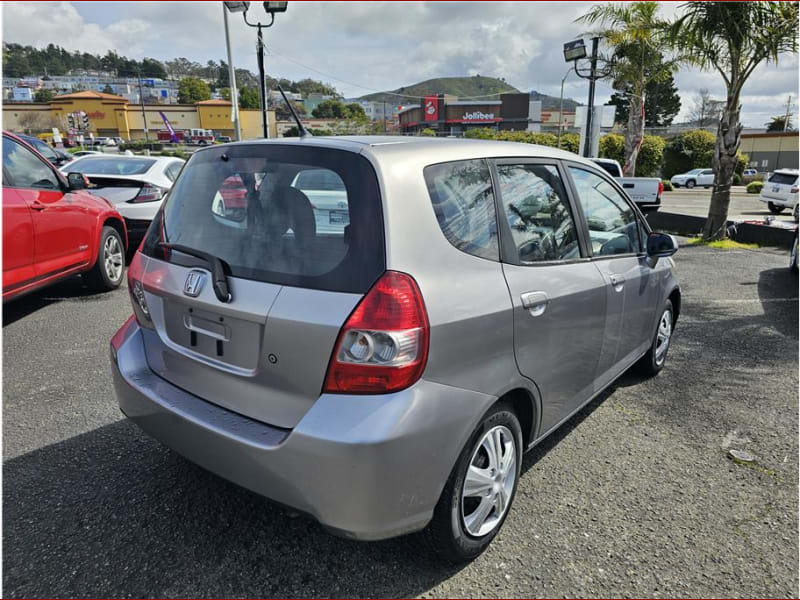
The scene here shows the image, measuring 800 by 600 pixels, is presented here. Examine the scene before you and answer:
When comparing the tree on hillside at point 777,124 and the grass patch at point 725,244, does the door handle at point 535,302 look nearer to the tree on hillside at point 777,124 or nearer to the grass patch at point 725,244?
the grass patch at point 725,244

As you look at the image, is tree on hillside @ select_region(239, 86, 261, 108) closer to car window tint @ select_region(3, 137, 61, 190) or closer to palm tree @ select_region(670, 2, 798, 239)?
palm tree @ select_region(670, 2, 798, 239)

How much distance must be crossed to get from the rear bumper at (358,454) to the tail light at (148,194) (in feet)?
21.5

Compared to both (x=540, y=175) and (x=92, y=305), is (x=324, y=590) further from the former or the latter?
(x=92, y=305)

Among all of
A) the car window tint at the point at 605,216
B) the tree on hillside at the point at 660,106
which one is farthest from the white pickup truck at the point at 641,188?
the tree on hillside at the point at 660,106

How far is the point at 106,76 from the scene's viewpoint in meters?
175

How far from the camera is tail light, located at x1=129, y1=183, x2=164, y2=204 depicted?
25.3 feet

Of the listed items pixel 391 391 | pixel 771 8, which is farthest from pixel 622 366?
pixel 771 8

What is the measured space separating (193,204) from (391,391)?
135 cm

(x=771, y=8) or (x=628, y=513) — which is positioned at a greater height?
(x=771, y=8)

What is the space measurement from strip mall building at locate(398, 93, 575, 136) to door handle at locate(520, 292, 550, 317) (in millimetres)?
93290

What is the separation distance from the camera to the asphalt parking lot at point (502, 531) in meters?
2.18

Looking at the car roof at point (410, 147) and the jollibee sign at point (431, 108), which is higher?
the jollibee sign at point (431, 108)

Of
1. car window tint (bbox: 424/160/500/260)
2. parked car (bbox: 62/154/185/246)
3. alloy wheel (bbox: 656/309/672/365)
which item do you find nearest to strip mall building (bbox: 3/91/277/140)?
parked car (bbox: 62/154/185/246)

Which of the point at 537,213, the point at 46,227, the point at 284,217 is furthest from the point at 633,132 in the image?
the point at 284,217
